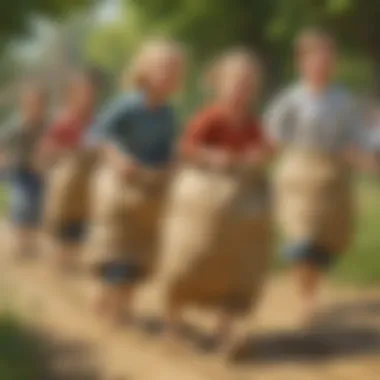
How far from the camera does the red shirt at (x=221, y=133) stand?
41.5 inches

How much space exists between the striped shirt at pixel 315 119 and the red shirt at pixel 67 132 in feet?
0.76

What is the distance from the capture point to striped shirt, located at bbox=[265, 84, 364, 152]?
1.06m

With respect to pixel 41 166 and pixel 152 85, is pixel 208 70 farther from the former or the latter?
pixel 41 166

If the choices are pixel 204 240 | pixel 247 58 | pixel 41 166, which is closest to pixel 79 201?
pixel 41 166

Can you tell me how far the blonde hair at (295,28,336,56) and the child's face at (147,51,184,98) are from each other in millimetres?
146

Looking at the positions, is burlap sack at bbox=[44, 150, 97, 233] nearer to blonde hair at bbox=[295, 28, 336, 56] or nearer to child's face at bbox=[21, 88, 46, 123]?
child's face at bbox=[21, 88, 46, 123]

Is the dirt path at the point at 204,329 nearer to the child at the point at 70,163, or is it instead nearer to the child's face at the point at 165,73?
the child at the point at 70,163

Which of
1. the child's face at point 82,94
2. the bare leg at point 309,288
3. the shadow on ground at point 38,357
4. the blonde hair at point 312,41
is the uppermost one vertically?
the blonde hair at point 312,41

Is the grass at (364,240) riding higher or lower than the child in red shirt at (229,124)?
lower

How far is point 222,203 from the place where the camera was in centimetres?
107

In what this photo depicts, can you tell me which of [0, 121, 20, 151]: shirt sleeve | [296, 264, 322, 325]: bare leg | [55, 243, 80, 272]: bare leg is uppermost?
[0, 121, 20, 151]: shirt sleeve

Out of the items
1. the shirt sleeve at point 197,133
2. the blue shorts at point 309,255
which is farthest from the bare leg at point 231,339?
the shirt sleeve at point 197,133

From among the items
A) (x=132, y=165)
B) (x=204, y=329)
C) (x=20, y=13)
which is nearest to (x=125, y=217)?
(x=132, y=165)

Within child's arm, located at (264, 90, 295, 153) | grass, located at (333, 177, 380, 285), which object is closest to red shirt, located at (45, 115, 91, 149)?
child's arm, located at (264, 90, 295, 153)
